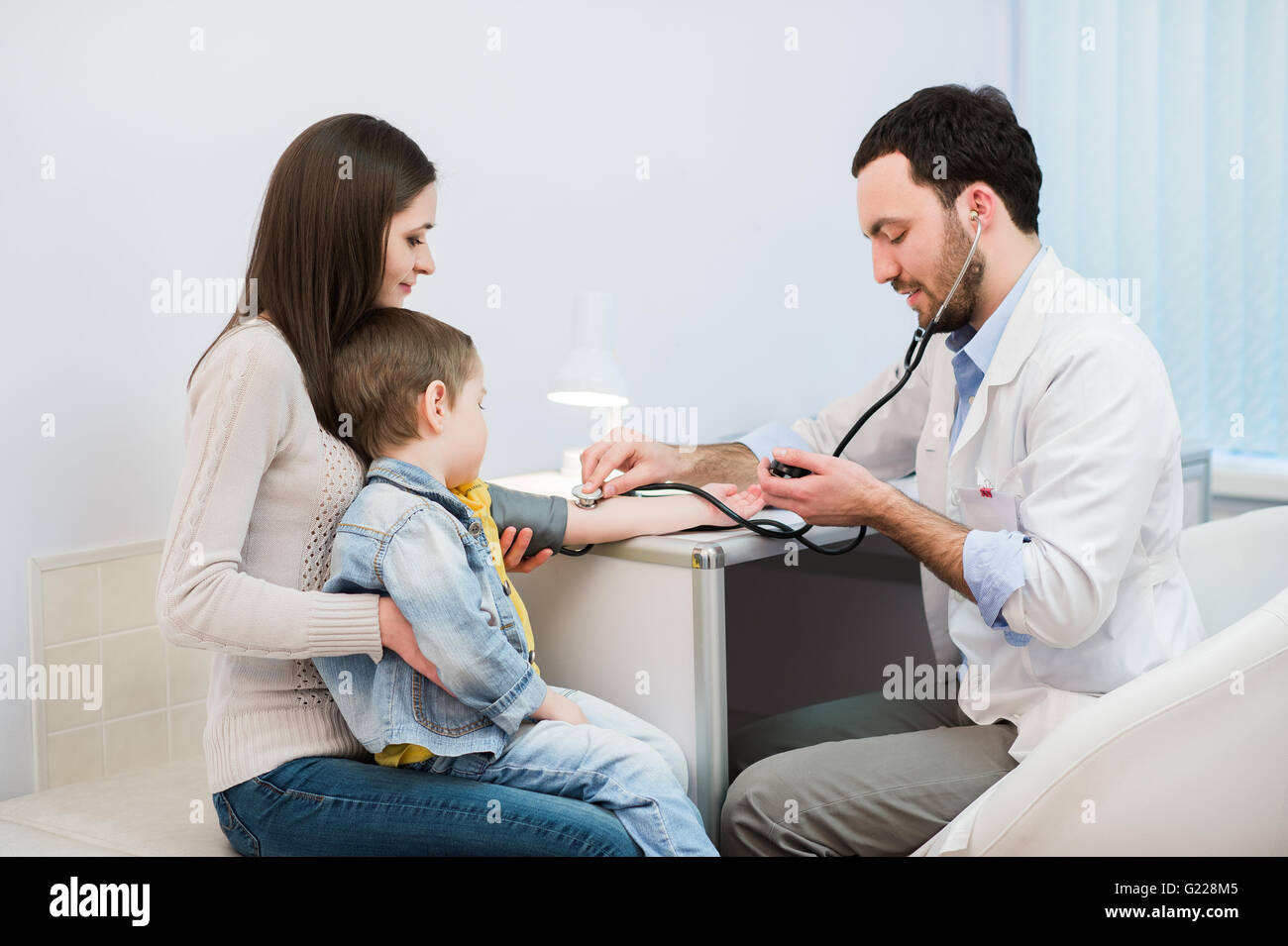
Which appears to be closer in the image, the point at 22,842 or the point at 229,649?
the point at 229,649

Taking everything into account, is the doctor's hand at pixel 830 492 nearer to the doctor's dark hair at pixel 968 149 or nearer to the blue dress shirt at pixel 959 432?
the blue dress shirt at pixel 959 432

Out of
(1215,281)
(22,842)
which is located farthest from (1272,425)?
(22,842)

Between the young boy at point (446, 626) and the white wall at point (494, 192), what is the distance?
1.79ft

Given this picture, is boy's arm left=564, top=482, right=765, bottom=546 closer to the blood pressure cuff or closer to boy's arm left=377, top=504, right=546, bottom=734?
the blood pressure cuff

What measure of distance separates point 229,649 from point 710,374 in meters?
1.51

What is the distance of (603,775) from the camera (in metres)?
1.20

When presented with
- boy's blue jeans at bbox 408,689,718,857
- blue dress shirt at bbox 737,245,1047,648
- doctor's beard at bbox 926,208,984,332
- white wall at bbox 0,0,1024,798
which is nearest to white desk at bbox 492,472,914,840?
boy's blue jeans at bbox 408,689,718,857

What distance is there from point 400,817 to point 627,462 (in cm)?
66

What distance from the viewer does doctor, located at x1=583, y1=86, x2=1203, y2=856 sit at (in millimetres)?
1293

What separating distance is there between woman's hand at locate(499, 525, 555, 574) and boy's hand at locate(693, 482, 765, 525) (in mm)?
202

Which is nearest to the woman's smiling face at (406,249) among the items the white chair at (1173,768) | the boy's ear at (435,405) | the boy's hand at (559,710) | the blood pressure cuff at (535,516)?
the boy's ear at (435,405)
